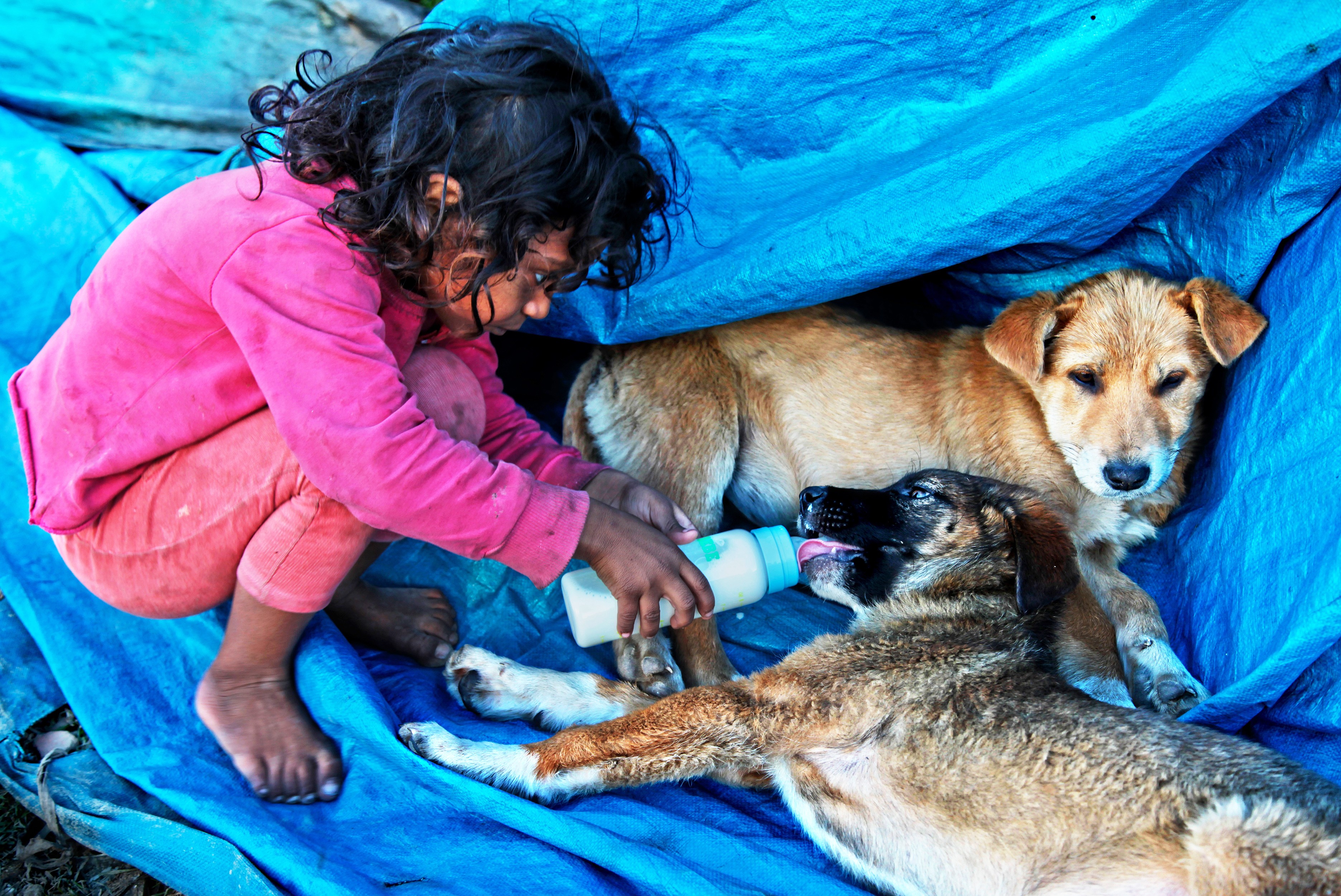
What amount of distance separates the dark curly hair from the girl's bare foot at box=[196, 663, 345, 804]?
4.07ft

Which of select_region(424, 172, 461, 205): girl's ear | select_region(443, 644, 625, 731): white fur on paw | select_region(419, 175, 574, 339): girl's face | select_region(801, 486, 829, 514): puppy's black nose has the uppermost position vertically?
select_region(424, 172, 461, 205): girl's ear

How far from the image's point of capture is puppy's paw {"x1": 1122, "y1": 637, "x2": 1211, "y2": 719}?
9.16ft

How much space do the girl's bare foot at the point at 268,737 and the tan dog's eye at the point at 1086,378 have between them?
2.65 metres

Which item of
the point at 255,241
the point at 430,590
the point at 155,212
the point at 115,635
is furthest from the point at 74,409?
the point at 430,590

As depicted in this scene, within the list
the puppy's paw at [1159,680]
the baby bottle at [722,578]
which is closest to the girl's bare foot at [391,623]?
the baby bottle at [722,578]

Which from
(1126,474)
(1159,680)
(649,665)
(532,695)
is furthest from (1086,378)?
(532,695)

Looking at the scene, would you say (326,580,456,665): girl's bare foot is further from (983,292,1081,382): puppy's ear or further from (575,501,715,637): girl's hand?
(983,292,1081,382): puppy's ear

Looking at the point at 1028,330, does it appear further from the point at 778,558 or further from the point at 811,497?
the point at 778,558

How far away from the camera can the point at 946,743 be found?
7.59ft

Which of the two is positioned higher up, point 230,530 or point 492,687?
point 230,530

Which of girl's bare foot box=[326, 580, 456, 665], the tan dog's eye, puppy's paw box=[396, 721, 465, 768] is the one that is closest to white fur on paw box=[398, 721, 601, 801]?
puppy's paw box=[396, 721, 465, 768]

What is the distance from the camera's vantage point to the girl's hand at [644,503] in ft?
9.20

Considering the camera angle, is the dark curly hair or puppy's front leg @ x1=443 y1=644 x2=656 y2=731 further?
puppy's front leg @ x1=443 y1=644 x2=656 y2=731

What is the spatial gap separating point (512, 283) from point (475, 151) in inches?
13.0
